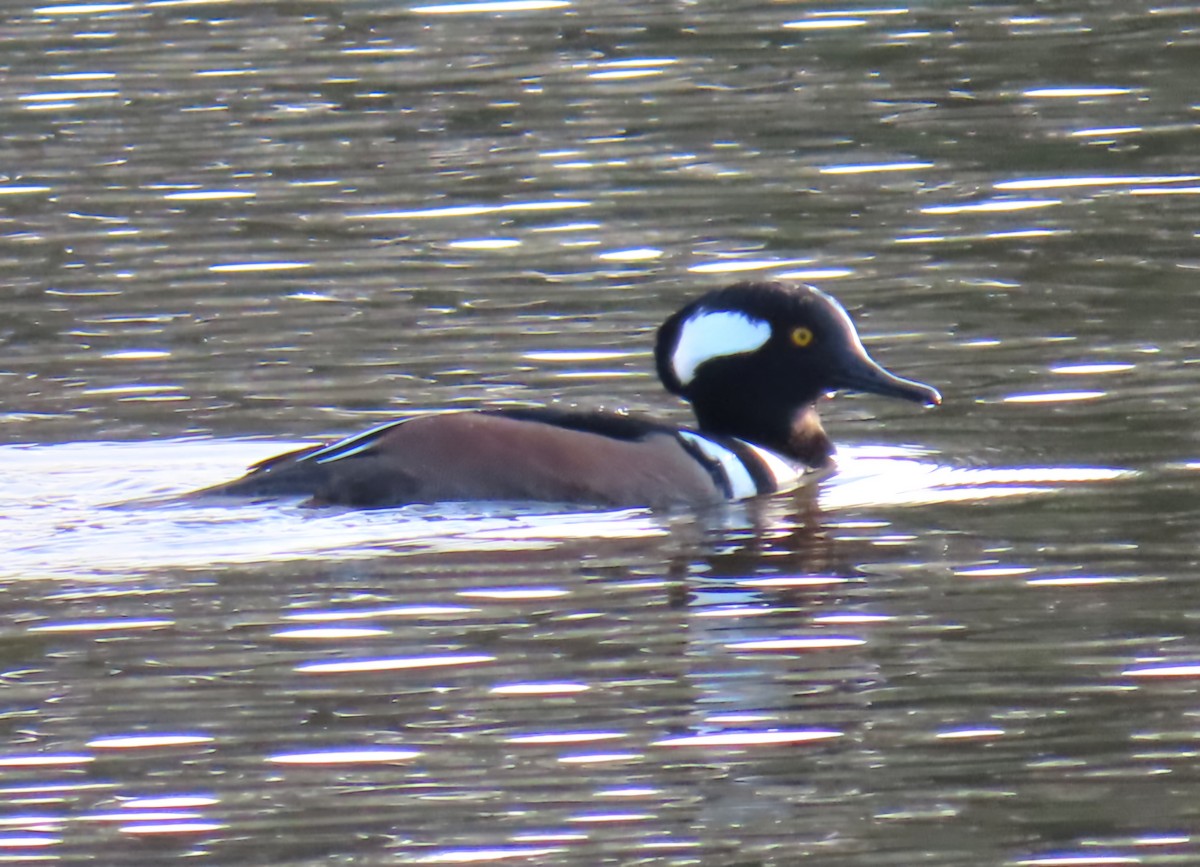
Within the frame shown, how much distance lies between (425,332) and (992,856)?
7.48 meters

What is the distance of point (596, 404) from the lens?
Result: 12.1 m

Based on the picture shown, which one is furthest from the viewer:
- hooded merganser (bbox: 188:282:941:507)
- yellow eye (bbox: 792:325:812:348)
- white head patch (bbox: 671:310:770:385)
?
yellow eye (bbox: 792:325:812:348)

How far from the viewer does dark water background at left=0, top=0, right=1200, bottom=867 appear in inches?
272

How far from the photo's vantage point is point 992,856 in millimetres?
6371

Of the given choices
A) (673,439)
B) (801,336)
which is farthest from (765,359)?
(673,439)

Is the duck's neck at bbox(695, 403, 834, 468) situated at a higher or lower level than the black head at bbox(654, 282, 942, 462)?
lower

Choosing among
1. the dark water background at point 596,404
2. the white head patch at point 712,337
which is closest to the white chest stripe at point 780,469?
the dark water background at point 596,404

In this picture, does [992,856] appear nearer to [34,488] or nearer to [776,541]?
[776,541]

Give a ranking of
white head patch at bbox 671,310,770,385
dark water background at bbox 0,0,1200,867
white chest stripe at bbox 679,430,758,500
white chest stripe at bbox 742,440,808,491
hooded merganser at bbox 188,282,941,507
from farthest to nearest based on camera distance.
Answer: white head patch at bbox 671,310,770,385 → white chest stripe at bbox 742,440,808,491 → white chest stripe at bbox 679,430,758,500 → hooded merganser at bbox 188,282,941,507 → dark water background at bbox 0,0,1200,867

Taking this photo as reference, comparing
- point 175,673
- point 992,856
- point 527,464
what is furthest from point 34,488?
point 992,856

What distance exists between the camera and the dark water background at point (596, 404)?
6.91 m

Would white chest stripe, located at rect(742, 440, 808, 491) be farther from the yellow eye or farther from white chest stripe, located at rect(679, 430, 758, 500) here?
the yellow eye

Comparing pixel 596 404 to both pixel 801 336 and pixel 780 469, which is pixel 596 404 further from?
pixel 780 469

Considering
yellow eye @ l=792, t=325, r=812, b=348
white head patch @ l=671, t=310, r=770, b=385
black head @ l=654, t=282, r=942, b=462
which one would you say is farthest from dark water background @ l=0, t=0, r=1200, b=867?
white head patch @ l=671, t=310, r=770, b=385
